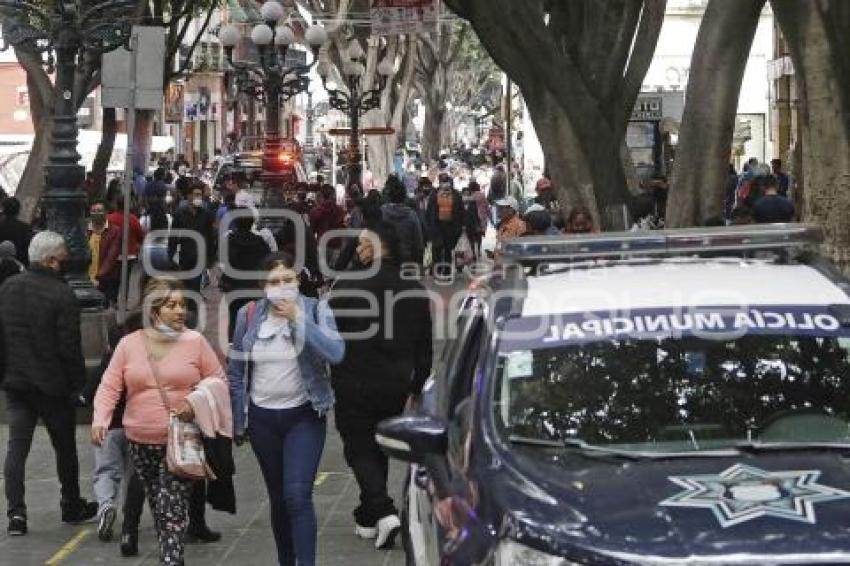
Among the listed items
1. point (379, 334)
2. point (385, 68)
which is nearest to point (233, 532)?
point (379, 334)

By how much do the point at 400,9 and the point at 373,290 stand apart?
23620 millimetres

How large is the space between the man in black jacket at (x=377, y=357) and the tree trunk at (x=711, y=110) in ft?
22.2

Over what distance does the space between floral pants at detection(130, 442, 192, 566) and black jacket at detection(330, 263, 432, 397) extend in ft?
3.80

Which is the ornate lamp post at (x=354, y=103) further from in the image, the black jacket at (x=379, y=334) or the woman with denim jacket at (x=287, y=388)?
the woman with denim jacket at (x=287, y=388)

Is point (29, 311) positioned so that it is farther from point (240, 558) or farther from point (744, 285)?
point (744, 285)

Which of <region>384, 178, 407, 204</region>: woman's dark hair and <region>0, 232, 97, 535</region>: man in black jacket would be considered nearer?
<region>0, 232, 97, 535</region>: man in black jacket

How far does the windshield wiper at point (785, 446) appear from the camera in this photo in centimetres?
556

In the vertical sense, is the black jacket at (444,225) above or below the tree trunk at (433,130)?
below

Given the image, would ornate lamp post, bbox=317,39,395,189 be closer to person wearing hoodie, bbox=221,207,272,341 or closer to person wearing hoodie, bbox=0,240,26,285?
person wearing hoodie, bbox=0,240,26,285

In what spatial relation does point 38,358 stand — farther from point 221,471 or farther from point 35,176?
point 35,176

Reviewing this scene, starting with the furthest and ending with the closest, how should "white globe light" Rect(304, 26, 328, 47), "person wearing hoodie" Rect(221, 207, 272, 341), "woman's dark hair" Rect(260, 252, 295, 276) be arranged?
"white globe light" Rect(304, 26, 328, 47) < "person wearing hoodie" Rect(221, 207, 272, 341) < "woman's dark hair" Rect(260, 252, 295, 276)

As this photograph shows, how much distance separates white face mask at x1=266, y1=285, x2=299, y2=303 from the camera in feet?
26.7

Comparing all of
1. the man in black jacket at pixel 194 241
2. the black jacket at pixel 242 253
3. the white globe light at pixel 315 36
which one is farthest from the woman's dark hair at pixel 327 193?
the black jacket at pixel 242 253

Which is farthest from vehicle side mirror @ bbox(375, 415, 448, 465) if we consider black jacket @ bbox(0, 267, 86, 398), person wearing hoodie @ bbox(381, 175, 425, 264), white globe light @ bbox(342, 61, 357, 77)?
white globe light @ bbox(342, 61, 357, 77)
